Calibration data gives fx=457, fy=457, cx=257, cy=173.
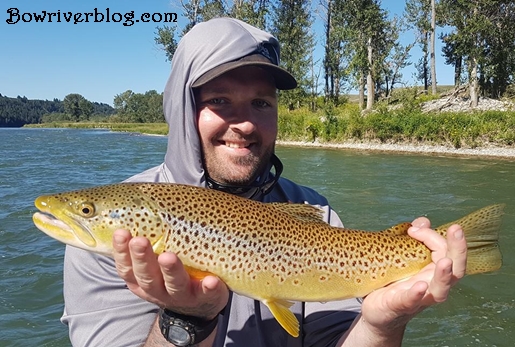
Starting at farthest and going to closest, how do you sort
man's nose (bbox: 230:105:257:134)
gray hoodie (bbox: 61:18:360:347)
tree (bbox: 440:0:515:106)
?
1. tree (bbox: 440:0:515:106)
2. man's nose (bbox: 230:105:257:134)
3. gray hoodie (bbox: 61:18:360:347)

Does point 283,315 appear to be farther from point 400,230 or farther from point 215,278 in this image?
point 400,230

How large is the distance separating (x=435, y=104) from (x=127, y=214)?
31.0m

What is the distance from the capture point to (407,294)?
181cm

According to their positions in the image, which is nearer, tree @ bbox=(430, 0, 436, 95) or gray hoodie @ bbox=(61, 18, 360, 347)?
gray hoodie @ bbox=(61, 18, 360, 347)

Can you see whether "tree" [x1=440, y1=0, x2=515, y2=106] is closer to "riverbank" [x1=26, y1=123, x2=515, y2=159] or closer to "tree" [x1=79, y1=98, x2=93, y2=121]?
"riverbank" [x1=26, y1=123, x2=515, y2=159]

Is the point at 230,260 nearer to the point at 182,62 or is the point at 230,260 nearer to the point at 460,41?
the point at 182,62

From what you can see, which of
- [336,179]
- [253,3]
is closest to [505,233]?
[336,179]

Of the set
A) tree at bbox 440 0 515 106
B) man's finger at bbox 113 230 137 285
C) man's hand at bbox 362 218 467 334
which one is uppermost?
tree at bbox 440 0 515 106

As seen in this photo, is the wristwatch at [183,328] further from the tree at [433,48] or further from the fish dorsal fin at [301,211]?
the tree at [433,48]

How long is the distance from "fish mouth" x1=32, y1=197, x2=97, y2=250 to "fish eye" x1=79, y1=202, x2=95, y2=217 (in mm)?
48

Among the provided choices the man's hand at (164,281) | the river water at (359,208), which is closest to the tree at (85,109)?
the river water at (359,208)

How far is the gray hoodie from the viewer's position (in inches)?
87.0

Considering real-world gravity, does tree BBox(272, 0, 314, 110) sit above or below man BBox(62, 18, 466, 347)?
above

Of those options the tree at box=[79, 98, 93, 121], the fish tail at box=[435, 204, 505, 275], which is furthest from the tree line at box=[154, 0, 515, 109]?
the tree at box=[79, 98, 93, 121]
